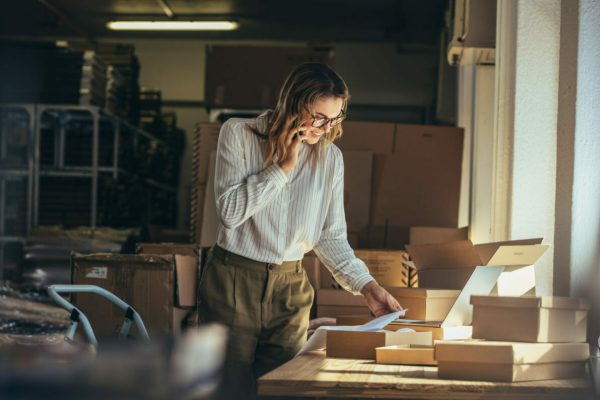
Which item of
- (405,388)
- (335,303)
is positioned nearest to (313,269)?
(335,303)

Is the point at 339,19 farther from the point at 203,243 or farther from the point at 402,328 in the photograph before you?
the point at 402,328

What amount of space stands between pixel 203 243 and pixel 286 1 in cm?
595

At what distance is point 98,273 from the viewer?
4.49 meters

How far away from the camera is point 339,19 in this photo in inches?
440

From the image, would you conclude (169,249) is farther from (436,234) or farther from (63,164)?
(63,164)

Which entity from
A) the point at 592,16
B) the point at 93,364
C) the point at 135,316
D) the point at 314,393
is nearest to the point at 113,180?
the point at 135,316

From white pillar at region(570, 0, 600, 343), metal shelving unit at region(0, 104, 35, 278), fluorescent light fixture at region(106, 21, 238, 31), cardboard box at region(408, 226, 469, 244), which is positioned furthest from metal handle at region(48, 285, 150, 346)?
fluorescent light fixture at region(106, 21, 238, 31)

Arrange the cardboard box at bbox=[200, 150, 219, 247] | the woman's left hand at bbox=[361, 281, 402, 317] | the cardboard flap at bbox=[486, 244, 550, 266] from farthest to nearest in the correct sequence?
the cardboard box at bbox=[200, 150, 219, 247] → the woman's left hand at bbox=[361, 281, 402, 317] → the cardboard flap at bbox=[486, 244, 550, 266]

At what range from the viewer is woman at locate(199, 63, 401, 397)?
245 cm

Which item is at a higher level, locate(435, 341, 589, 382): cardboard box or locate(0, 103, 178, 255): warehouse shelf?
locate(0, 103, 178, 255): warehouse shelf

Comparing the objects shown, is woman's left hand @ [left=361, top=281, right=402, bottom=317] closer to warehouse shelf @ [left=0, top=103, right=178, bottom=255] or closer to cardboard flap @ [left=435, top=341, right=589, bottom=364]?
cardboard flap @ [left=435, top=341, right=589, bottom=364]

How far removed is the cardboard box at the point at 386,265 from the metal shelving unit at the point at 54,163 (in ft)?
11.1

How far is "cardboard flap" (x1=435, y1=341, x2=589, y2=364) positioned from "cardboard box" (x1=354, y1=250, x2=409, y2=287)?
286 centimetres

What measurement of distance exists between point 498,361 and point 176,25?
31.2 ft
